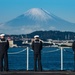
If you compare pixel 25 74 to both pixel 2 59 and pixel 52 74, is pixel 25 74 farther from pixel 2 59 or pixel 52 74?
pixel 2 59

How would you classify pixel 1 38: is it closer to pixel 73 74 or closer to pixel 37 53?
pixel 37 53

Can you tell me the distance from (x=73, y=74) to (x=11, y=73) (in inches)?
109

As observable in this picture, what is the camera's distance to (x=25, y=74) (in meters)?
22.5

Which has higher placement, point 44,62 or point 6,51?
point 6,51

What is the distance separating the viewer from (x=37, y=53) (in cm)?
2572

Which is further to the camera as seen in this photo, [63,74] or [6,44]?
[6,44]

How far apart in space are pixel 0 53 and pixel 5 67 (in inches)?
29.4

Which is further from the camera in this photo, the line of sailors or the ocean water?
the ocean water

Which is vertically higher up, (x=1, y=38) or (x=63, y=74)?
(x=1, y=38)

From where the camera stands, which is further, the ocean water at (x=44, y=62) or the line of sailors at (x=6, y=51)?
the ocean water at (x=44, y=62)

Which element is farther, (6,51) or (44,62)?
(44,62)

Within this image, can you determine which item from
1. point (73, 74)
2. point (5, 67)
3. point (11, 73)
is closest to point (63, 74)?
point (73, 74)

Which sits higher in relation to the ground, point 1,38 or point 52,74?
point 1,38

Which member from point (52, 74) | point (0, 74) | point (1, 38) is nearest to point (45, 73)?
point (52, 74)
